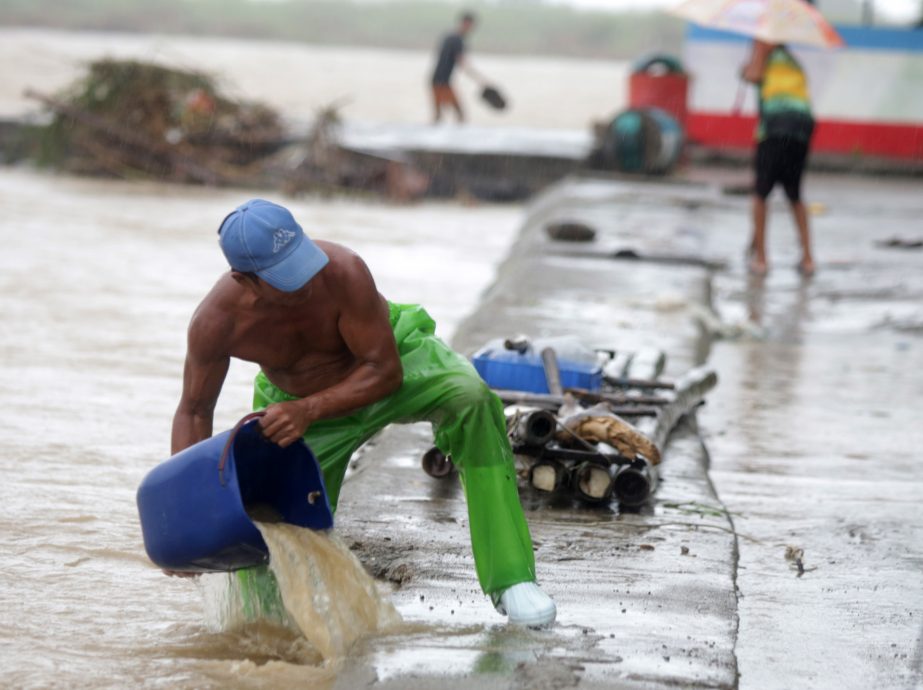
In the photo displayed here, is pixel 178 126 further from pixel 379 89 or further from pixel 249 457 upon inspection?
pixel 379 89

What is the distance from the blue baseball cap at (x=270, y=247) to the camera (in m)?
3.43

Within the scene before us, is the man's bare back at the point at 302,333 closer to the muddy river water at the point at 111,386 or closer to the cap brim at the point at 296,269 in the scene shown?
the cap brim at the point at 296,269

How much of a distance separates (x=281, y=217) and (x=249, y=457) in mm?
→ 664

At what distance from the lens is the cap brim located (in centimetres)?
347

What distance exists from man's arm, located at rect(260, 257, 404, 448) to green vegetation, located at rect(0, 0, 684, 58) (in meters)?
57.7

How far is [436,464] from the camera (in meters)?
4.87

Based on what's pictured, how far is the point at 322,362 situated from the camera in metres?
3.83

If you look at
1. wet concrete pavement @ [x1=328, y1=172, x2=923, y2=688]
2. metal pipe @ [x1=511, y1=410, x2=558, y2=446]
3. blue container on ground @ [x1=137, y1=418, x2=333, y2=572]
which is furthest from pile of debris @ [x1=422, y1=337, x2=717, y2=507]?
blue container on ground @ [x1=137, y1=418, x2=333, y2=572]

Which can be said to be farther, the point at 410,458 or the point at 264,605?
the point at 410,458

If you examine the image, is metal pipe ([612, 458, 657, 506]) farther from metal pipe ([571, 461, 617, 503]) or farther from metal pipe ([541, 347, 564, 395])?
metal pipe ([541, 347, 564, 395])

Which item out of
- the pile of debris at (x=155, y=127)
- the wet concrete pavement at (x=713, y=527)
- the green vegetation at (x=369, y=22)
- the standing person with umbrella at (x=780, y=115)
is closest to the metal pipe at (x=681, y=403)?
the wet concrete pavement at (x=713, y=527)

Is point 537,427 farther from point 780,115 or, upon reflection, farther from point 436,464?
point 780,115

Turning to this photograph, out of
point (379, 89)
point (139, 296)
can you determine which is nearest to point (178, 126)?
point (139, 296)

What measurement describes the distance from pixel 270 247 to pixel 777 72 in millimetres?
7185
